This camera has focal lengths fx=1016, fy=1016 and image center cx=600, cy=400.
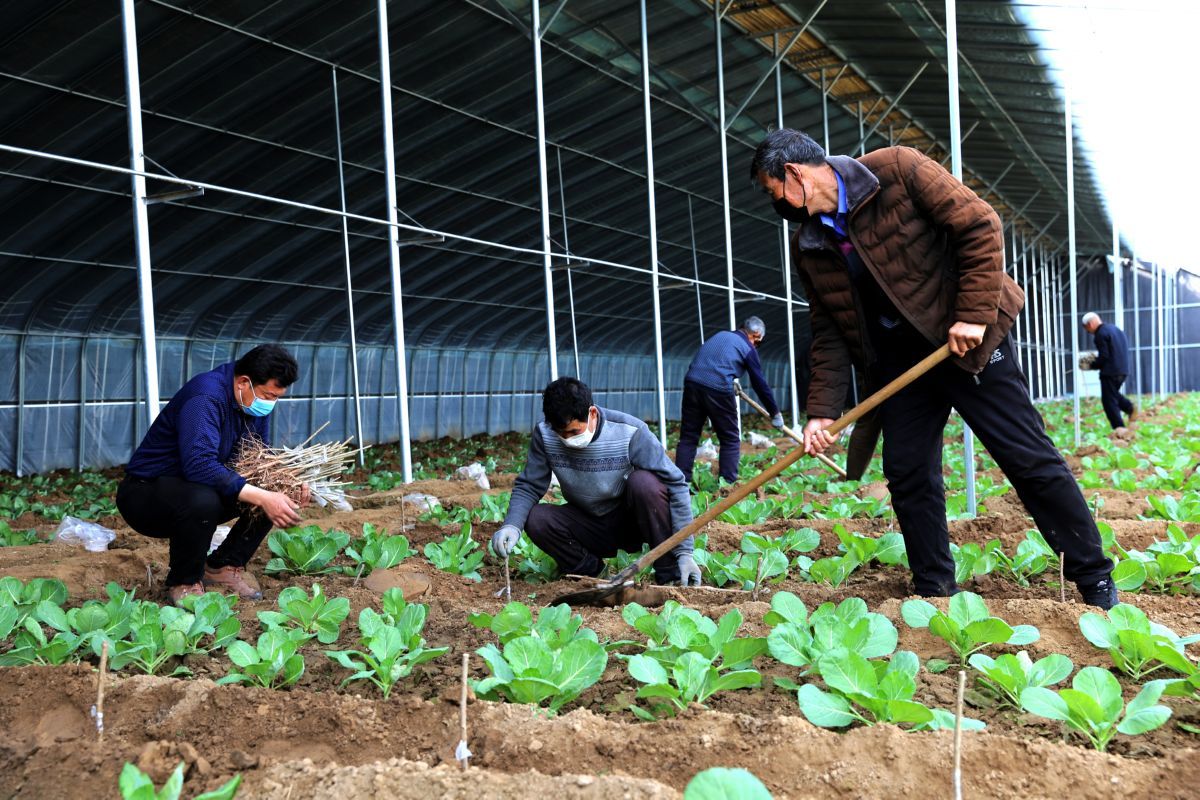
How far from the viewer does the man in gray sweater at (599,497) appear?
13.7ft

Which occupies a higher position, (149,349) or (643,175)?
(643,175)

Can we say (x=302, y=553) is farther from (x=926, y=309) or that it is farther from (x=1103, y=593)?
(x=1103, y=593)

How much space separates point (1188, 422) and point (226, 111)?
13.0 meters

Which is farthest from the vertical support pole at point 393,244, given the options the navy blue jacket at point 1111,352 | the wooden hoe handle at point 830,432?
the navy blue jacket at point 1111,352

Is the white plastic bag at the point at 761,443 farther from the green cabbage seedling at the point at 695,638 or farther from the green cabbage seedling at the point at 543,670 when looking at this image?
the green cabbage seedling at the point at 543,670

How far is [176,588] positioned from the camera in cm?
401

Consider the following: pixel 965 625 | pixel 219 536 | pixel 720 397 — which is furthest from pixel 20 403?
pixel 965 625

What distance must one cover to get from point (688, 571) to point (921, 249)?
157 centimetres

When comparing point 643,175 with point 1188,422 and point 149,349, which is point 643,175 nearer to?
point 1188,422

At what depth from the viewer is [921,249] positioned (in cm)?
325

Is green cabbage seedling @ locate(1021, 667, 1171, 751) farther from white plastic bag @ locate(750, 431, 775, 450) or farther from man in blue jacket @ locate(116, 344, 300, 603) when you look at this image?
white plastic bag @ locate(750, 431, 775, 450)

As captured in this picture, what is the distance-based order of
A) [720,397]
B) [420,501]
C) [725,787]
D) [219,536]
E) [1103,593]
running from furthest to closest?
1. [720,397]
2. [420,501]
3. [219,536]
4. [1103,593]
5. [725,787]

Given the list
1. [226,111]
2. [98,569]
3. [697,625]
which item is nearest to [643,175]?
[226,111]

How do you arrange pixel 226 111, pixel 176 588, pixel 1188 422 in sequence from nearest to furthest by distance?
pixel 176 588, pixel 226 111, pixel 1188 422
